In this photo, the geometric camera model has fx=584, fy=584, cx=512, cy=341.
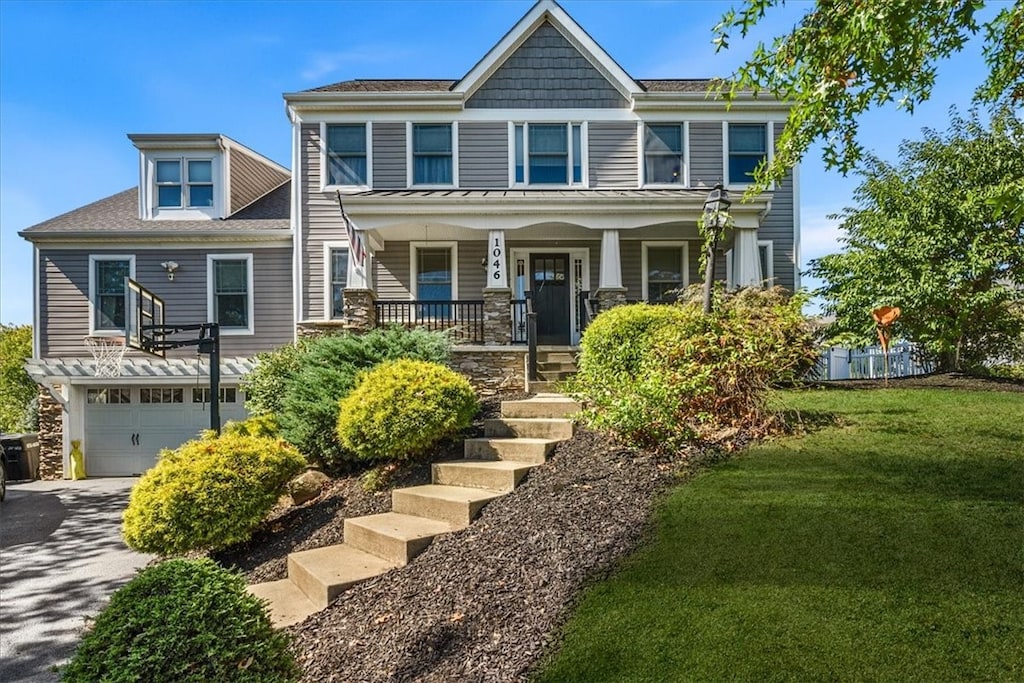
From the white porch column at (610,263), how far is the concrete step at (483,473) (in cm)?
615

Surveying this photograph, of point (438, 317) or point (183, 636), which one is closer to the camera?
point (183, 636)

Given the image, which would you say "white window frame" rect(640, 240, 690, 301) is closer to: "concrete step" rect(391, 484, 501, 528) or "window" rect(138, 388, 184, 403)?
"concrete step" rect(391, 484, 501, 528)

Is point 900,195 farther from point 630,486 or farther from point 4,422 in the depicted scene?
point 4,422

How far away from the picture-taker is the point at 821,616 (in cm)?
272

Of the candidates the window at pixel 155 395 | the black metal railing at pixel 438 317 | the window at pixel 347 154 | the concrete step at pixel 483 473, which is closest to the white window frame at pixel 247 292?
the window at pixel 155 395

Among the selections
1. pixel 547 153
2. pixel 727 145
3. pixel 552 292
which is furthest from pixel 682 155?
pixel 552 292

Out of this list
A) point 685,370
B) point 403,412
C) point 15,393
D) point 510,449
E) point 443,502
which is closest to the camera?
point 443,502

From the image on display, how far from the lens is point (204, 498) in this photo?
17.8ft

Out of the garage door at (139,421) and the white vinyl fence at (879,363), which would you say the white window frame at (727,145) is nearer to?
the white vinyl fence at (879,363)

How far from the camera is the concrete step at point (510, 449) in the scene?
534cm

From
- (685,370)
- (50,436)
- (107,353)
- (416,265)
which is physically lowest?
(50,436)

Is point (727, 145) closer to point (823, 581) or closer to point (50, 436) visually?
point (823, 581)

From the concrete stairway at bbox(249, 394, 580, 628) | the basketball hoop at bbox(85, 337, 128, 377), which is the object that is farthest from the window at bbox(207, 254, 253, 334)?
the concrete stairway at bbox(249, 394, 580, 628)

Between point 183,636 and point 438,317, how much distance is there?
32.2 ft
